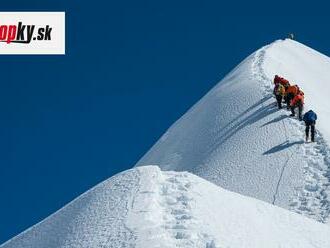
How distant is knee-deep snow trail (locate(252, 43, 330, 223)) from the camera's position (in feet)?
70.6

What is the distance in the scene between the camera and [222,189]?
1720 cm

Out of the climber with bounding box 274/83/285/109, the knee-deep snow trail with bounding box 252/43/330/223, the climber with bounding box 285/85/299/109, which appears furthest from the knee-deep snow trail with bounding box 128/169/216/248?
the climber with bounding box 274/83/285/109

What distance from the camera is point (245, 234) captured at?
15000 millimetres

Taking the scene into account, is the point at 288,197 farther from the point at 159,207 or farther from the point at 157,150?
the point at 157,150

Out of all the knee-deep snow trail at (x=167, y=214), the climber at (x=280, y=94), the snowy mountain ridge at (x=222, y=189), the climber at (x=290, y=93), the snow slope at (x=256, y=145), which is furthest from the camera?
the climber at (x=280, y=94)

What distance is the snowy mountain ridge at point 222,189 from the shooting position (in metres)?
14.8

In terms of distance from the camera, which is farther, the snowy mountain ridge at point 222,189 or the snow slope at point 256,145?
the snow slope at point 256,145

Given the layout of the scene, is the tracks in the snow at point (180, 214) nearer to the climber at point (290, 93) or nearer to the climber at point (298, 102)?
the climber at point (298, 102)

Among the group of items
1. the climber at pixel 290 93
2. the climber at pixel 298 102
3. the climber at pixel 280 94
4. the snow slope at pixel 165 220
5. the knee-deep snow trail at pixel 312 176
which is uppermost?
the climber at pixel 280 94

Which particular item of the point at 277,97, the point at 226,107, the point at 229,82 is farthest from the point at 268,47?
the point at 277,97

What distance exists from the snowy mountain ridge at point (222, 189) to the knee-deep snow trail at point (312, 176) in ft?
0.10

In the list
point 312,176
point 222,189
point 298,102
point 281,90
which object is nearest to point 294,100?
point 298,102

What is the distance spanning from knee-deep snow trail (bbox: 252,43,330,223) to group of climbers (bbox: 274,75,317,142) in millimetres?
445

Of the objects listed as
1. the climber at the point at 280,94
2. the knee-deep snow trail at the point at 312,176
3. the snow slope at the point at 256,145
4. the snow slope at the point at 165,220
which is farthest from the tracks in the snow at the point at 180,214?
the climber at the point at 280,94
